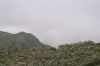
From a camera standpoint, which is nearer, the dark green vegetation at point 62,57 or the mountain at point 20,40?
the dark green vegetation at point 62,57

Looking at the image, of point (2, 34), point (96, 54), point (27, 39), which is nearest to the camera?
point (96, 54)

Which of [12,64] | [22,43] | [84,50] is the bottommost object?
[12,64]

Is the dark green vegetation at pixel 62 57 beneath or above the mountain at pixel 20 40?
beneath

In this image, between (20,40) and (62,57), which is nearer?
(62,57)

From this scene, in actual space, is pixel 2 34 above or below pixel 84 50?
above

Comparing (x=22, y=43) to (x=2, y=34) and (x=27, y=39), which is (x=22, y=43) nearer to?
(x=27, y=39)

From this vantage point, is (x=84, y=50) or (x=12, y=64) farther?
(x=84, y=50)

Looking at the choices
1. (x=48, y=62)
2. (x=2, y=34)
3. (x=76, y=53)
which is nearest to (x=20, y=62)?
(x=48, y=62)

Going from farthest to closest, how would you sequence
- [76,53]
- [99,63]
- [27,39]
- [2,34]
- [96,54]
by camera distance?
[2,34] < [27,39] < [76,53] < [96,54] < [99,63]

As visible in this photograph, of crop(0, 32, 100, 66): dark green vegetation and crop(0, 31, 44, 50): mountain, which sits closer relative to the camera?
crop(0, 32, 100, 66): dark green vegetation

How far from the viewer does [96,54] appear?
16.3m

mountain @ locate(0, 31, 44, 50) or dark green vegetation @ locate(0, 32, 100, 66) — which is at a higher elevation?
mountain @ locate(0, 31, 44, 50)

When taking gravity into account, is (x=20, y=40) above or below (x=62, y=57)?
above

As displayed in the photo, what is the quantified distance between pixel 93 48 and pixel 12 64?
18.7 feet
